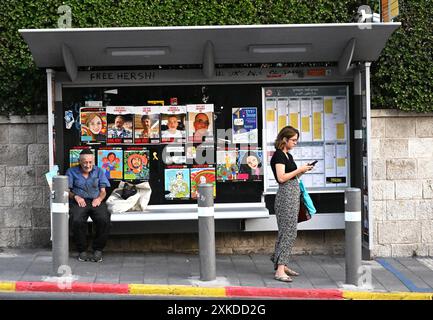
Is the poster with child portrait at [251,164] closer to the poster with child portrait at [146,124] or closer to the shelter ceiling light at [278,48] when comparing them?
the poster with child portrait at [146,124]

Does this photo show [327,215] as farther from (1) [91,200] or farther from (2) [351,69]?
(1) [91,200]

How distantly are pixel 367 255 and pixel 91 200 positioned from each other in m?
3.84

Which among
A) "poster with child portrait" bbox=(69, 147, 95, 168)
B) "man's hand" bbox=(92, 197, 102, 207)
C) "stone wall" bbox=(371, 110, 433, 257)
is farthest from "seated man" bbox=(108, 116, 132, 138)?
"stone wall" bbox=(371, 110, 433, 257)

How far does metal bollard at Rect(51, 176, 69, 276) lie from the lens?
26.5 ft

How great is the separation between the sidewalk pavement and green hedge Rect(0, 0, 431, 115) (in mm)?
2231

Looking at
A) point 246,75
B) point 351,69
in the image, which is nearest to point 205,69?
point 246,75

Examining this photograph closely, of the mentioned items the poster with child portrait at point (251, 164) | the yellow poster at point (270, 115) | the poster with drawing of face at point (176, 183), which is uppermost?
the yellow poster at point (270, 115)

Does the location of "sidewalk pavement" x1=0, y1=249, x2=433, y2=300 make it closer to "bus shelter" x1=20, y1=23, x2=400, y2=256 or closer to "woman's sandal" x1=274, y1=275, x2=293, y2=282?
"woman's sandal" x1=274, y1=275, x2=293, y2=282

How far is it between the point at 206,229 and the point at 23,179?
10.5 feet

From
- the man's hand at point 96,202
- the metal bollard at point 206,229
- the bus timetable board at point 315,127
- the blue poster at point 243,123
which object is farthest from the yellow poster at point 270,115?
the man's hand at point 96,202

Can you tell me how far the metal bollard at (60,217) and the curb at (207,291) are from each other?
386 mm

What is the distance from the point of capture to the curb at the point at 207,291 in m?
7.93

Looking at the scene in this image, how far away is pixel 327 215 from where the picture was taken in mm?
9961

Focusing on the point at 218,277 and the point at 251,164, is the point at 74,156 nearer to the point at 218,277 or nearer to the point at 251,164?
the point at 251,164
